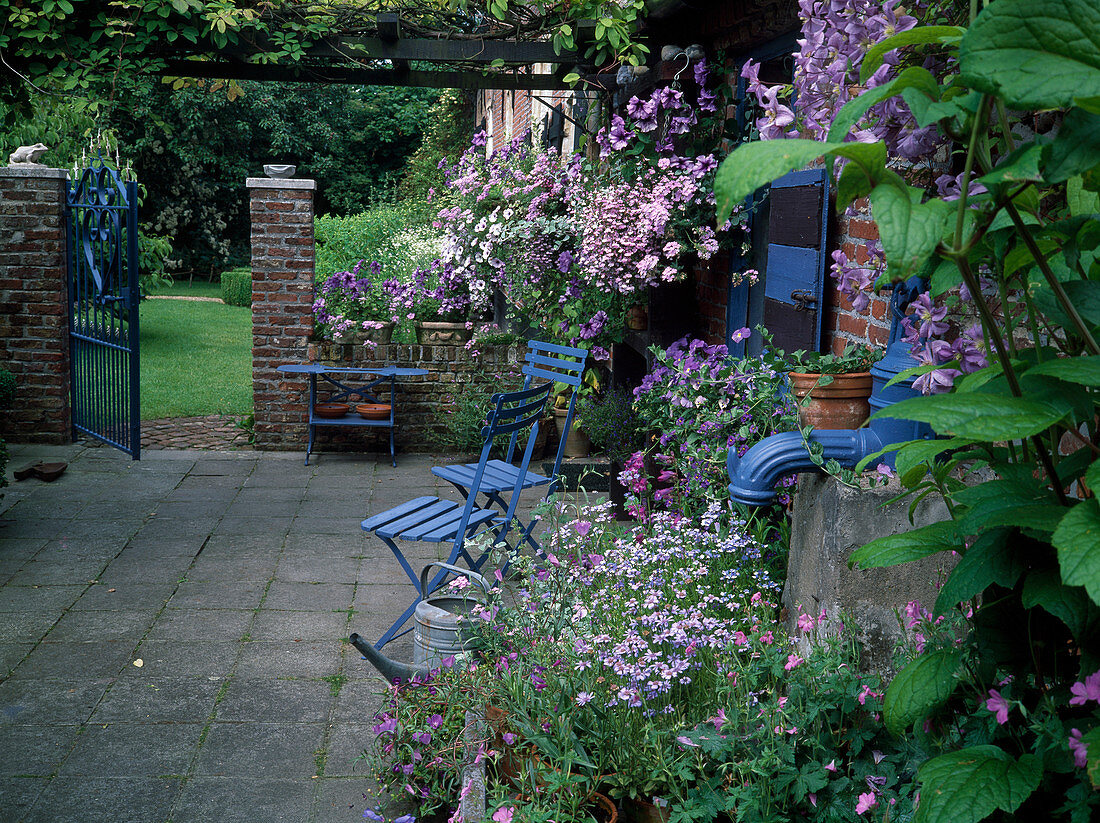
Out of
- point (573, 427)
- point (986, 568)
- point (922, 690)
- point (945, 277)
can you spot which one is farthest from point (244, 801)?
point (573, 427)

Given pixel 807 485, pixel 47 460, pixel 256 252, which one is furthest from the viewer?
pixel 256 252

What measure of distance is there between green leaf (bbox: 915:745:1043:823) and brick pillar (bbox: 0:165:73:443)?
7.60 meters

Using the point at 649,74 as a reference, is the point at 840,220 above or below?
below

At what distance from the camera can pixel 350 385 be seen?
24.6 feet

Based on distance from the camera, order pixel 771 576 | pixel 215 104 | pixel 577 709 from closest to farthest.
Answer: pixel 577 709 < pixel 771 576 < pixel 215 104

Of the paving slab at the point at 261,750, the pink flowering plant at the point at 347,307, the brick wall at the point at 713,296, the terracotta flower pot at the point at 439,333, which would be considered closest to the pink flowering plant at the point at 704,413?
the brick wall at the point at 713,296

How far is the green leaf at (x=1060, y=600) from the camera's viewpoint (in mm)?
1076

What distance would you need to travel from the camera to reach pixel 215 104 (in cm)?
2023

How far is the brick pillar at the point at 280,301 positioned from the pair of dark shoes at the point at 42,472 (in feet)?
5.02

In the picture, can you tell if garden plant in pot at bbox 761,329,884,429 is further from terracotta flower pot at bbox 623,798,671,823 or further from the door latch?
terracotta flower pot at bbox 623,798,671,823

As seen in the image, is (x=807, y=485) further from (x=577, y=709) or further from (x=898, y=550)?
(x=898, y=550)

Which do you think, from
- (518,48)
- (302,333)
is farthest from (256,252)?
(518,48)

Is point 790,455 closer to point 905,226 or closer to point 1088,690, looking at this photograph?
point 1088,690

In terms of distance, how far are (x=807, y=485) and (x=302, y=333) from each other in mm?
5632
